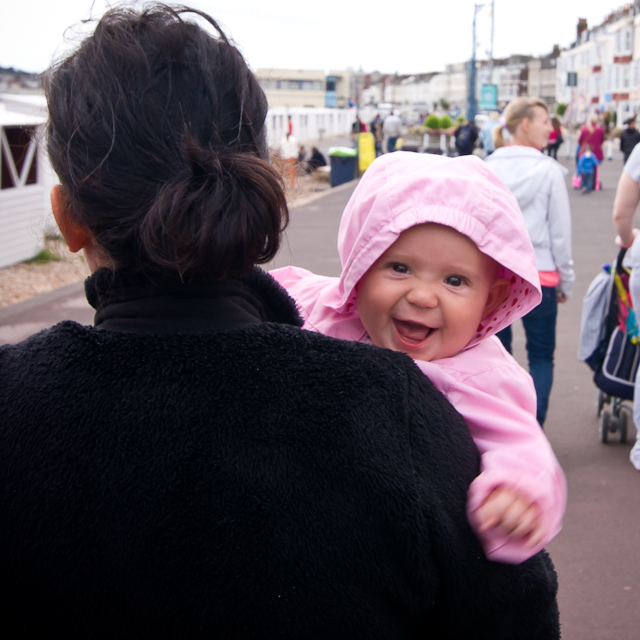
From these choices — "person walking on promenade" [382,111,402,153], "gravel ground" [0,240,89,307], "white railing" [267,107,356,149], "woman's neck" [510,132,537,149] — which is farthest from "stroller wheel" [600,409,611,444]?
"white railing" [267,107,356,149]

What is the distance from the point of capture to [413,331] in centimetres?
169

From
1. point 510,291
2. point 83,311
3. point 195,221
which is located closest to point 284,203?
point 195,221

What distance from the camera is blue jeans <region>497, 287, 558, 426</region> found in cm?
462

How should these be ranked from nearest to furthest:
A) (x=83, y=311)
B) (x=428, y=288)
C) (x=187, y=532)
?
(x=187, y=532)
(x=428, y=288)
(x=83, y=311)

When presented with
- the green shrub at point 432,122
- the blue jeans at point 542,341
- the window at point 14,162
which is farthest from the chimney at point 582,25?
the blue jeans at point 542,341

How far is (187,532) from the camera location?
0.97 metres

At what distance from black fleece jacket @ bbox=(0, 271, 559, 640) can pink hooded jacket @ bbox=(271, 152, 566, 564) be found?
256mm

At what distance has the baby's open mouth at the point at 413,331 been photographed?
168cm

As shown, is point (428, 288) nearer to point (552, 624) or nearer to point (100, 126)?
point (552, 624)

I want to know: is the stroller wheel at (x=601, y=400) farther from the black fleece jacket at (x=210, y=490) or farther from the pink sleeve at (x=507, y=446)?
the black fleece jacket at (x=210, y=490)

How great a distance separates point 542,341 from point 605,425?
2.37ft

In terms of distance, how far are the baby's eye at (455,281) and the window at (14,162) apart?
10.6 metres

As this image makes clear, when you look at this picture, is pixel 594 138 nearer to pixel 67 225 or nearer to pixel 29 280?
pixel 29 280

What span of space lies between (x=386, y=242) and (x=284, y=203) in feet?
1.93
